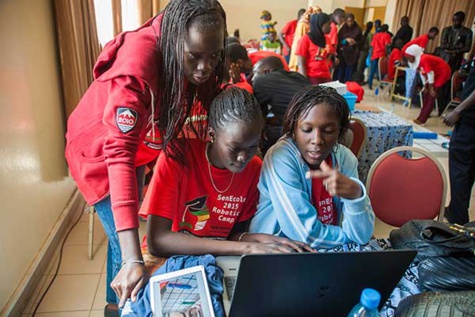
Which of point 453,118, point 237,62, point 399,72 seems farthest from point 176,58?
point 399,72

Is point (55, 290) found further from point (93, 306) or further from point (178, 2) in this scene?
point (178, 2)

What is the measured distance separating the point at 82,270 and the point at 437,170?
201 centimetres

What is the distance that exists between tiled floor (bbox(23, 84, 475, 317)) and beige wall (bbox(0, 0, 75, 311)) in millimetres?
184

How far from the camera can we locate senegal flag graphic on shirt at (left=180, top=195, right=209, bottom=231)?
1.17m

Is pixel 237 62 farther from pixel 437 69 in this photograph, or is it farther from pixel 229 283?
pixel 437 69

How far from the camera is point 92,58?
2.59m

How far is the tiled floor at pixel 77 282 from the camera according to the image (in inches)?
71.2

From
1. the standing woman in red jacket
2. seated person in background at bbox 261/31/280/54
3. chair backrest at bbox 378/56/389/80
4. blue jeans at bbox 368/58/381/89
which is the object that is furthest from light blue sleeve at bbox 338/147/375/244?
blue jeans at bbox 368/58/381/89

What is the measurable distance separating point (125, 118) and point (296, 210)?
1.95 feet

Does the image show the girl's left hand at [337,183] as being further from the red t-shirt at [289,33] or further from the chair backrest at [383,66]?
the chair backrest at [383,66]

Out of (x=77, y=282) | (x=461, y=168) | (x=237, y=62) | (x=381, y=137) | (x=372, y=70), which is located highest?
(x=237, y=62)

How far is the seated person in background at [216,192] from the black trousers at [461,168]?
6.11 ft

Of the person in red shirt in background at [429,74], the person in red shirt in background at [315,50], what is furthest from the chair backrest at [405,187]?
the person in red shirt in background at [429,74]

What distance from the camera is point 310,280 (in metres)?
0.70
